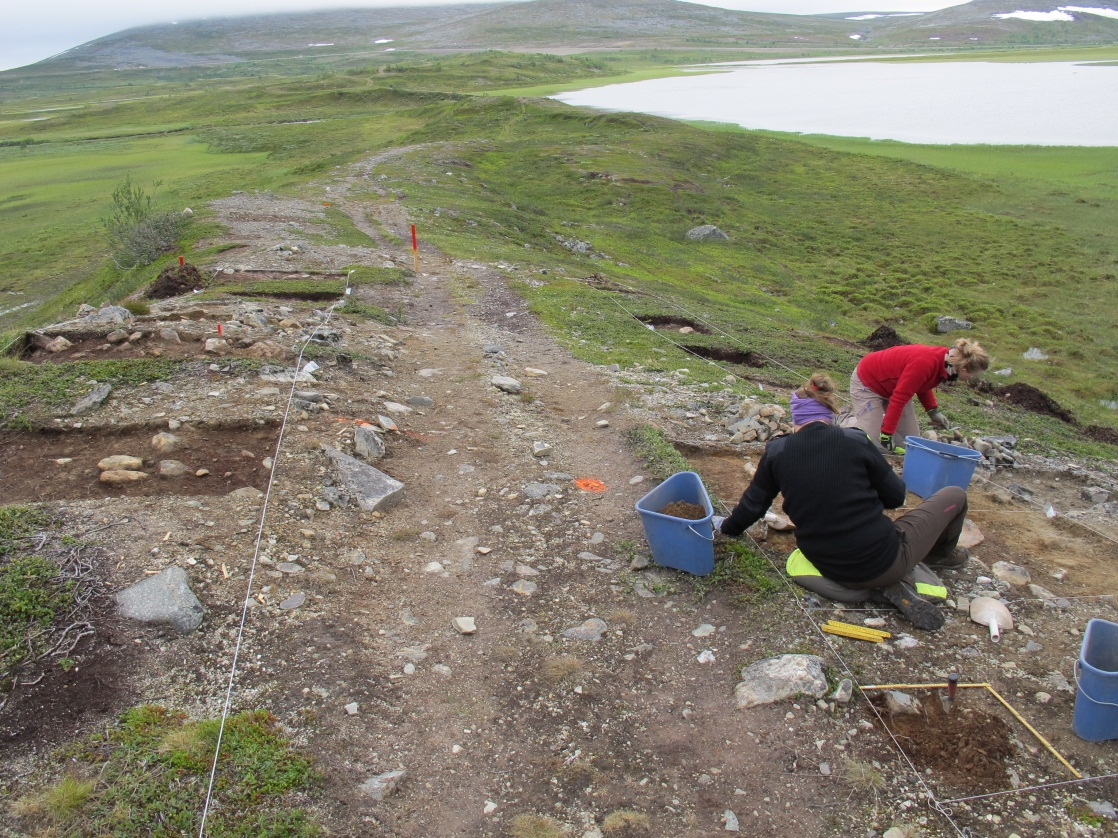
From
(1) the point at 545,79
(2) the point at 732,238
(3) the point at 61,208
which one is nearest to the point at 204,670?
(2) the point at 732,238

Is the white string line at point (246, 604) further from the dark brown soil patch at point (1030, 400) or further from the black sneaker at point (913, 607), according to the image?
the dark brown soil patch at point (1030, 400)

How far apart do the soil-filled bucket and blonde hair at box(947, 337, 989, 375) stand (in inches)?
117

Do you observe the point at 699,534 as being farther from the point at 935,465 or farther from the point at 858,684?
the point at 935,465

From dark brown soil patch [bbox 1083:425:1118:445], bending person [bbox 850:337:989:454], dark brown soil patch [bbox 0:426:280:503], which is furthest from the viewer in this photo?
dark brown soil patch [bbox 1083:425:1118:445]

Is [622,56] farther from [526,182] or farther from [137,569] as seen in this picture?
[137,569]

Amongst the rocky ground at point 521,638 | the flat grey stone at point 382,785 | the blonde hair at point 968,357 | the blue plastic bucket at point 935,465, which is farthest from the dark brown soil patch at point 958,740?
the blonde hair at point 968,357

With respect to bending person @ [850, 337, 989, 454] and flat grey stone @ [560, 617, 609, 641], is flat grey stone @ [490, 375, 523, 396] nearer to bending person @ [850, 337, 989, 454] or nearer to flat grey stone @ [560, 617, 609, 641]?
bending person @ [850, 337, 989, 454]

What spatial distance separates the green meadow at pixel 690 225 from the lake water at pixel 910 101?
8.65 metres

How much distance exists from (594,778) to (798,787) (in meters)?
1.25

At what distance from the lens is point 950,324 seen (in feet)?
67.4

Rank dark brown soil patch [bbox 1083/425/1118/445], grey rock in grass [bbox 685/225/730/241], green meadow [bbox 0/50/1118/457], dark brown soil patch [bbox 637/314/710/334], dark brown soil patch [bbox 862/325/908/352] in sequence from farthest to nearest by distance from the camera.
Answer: grey rock in grass [bbox 685/225/730/241]
dark brown soil patch [bbox 862/325/908/352]
green meadow [bbox 0/50/1118/457]
dark brown soil patch [bbox 637/314/710/334]
dark brown soil patch [bbox 1083/425/1118/445]

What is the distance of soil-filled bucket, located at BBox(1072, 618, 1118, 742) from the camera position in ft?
14.1

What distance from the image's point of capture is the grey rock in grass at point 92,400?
8336mm

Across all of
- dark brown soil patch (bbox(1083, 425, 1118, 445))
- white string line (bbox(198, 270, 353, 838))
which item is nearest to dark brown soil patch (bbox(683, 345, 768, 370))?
dark brown soil patch (bbox(1083, 425, 1118, 445))
